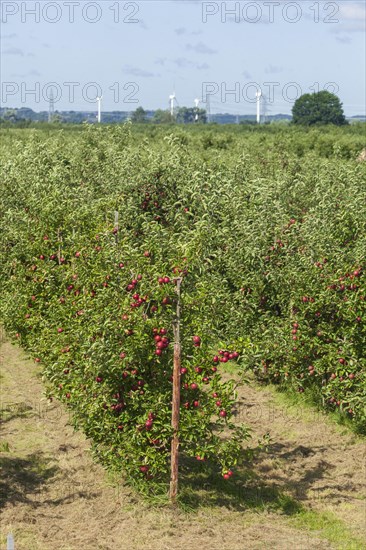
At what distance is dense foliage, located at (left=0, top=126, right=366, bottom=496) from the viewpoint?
11375 mm

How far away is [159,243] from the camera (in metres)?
12.0

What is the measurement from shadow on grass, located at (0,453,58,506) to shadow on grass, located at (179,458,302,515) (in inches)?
83.0

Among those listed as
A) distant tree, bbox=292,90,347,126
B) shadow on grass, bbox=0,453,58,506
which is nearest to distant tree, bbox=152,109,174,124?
distant tree, bbox=292,90,347,126

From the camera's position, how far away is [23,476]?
12523mm

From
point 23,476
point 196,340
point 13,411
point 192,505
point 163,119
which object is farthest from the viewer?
point 163,119

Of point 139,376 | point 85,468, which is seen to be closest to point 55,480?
point 85,468

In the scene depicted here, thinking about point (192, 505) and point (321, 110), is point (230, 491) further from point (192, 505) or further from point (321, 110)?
point (321, 110)

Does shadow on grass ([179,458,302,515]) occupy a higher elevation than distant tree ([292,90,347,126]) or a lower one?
lower

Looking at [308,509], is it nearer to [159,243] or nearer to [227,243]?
[159,243]

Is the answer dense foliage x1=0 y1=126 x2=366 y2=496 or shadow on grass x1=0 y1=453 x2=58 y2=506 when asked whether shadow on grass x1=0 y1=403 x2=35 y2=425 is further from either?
shadow on grass x1=0 y1=453 x2=58 y2=506

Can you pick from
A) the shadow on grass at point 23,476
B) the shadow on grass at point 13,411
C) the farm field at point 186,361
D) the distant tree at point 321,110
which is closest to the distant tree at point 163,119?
the distant tree at point 321,110

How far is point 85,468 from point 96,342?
9.44ft

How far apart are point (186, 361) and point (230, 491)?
2250 millimetres

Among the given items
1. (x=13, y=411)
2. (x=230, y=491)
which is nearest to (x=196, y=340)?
(x=230, y=491)
